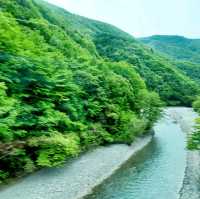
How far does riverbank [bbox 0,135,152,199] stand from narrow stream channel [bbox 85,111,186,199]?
100cm

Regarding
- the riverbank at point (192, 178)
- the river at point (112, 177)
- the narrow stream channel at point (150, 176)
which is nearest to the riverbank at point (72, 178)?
the river at point (112, 177)

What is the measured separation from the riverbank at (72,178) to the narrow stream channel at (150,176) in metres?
1.00

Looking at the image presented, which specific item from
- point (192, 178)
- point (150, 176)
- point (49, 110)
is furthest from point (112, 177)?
point (49, 110)

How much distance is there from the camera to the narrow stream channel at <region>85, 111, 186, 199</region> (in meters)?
31.3

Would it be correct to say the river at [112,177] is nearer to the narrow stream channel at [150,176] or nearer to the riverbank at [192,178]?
the narrow stream channel at [150,176]

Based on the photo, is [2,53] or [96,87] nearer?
[2,53]

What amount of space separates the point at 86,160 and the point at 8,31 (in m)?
15.4

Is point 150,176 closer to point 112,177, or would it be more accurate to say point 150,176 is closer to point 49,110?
point 112,177

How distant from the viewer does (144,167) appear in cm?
4069

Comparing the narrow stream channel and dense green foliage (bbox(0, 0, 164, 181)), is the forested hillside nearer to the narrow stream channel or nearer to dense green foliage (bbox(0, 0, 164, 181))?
dense green foliage (bbox(0, 0, 164, 181))

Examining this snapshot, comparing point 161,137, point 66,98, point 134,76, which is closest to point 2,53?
point 66,98

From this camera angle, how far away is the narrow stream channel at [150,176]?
31.3m

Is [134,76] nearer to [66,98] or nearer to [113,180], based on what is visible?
[66,98]

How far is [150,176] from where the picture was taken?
36.9 m
